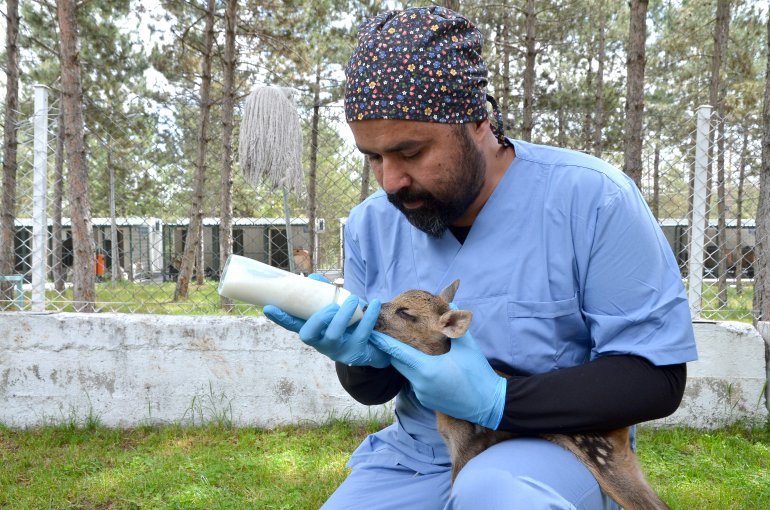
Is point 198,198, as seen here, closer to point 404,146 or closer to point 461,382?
point 404,146

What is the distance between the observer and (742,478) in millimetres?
3830

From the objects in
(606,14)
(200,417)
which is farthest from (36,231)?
(606,14)

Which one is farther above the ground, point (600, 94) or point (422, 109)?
point (600, 94)

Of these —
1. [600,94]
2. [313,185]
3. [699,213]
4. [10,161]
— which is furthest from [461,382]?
[600,94]

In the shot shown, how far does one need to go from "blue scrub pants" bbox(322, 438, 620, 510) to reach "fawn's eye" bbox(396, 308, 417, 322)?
524 millimetres

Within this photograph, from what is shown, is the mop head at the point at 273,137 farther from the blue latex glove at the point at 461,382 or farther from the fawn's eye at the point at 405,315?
the blue latex glove at the point at 461,382

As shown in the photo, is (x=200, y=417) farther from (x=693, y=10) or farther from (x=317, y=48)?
(x=693, y=10)

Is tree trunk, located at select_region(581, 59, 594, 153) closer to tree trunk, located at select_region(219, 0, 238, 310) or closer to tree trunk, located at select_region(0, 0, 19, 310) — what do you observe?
tree trunk, located at select_region(219, 0, 238, 310)

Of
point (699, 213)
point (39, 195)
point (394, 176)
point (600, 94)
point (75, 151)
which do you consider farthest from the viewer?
point (600, 94)

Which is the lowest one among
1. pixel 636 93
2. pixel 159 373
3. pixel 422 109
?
pixel 159 373

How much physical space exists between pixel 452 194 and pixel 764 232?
13.9 feet

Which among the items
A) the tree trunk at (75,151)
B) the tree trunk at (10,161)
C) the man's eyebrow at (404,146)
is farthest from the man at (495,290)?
the tree trunk at (10,161)

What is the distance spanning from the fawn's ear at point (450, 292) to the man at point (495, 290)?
0.06m

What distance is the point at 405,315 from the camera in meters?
2.23
